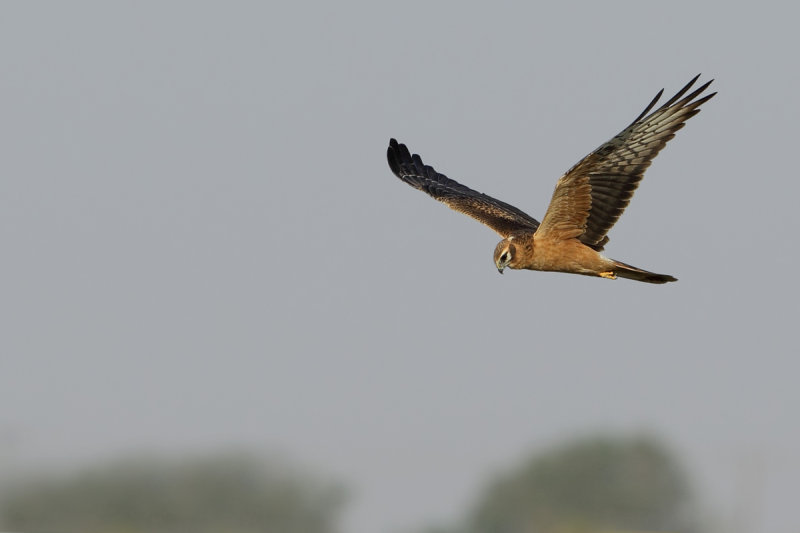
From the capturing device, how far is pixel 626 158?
11.4m

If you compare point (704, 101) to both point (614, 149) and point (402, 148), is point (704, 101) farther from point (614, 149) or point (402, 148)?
point (402, 148)

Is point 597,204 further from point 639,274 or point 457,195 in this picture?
point 457,195

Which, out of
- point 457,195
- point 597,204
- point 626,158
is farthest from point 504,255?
point 457,195

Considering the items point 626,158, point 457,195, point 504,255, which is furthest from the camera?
point 457,195

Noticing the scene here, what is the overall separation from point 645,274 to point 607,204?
2.71ft

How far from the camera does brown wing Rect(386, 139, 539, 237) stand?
1359 centimetres

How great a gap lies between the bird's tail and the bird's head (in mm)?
1047

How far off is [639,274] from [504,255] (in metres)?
1.38

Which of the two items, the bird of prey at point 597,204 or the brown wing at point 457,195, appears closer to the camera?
the bird of prey at point 597,204

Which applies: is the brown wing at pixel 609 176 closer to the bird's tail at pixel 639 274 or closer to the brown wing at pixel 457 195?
the bird's tail at pixel 639 274

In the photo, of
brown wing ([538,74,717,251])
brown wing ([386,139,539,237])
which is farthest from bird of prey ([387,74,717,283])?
brown wing ([386,139,539,237])

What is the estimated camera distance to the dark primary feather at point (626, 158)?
11094mm

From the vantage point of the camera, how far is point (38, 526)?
12711mm

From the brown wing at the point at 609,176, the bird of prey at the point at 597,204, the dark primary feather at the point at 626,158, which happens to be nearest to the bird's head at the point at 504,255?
the bird of prey at the point at 597,204
